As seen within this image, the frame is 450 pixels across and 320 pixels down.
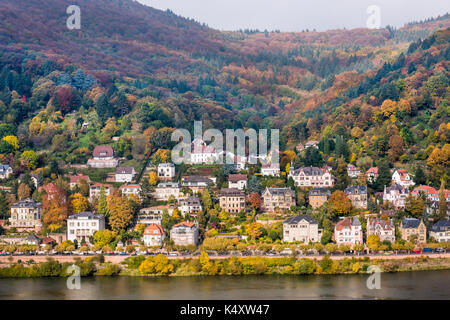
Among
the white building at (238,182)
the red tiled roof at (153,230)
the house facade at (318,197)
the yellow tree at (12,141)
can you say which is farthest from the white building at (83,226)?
the yellow tree at (12,141)

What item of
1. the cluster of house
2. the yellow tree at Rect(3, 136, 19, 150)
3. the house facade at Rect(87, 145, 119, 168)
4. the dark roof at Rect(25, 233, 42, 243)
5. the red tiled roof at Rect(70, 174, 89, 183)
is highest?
the yellow tree at Rect(3, 136, 19, 150)

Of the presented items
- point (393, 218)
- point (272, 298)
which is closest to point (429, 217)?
point (393, 218)

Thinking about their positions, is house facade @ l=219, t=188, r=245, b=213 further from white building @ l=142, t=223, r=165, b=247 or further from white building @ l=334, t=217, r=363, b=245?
white building @ l=334, t=217, r=363, b=245

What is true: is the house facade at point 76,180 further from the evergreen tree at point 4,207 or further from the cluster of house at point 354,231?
the cluster of house at point 354,231

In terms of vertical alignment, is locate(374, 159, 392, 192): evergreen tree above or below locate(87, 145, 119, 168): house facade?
below

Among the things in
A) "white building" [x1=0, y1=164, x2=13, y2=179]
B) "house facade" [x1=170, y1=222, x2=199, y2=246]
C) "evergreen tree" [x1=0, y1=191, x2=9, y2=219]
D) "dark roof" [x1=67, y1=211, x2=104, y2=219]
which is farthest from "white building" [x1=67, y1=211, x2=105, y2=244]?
"white building" [x1=0, y1=164, x2=13, y2=179]

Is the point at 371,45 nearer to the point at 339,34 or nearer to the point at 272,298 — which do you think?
the point at 339,34

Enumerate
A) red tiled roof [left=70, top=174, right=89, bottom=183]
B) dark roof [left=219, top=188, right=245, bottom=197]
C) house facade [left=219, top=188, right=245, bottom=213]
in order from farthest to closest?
red tiled roof [left=70, top=174, right=89, bottom=183] < dark roof [left=219, top=188, right=245, bottom=197] < house facade [left=219, top=188, right=245, bottom=213]

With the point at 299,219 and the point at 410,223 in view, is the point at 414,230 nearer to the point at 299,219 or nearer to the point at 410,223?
the point at 410,223
